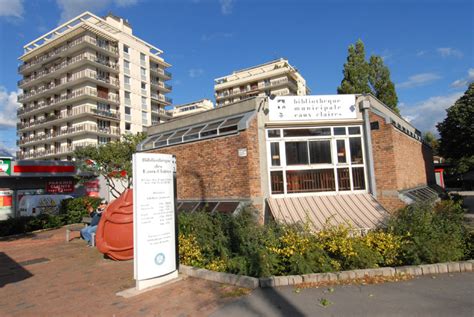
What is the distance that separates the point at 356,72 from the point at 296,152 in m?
16.9

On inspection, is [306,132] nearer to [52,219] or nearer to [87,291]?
[87,291]

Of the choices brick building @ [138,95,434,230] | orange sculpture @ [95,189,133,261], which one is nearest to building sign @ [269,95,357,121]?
brick building @ [138,95,434,230]

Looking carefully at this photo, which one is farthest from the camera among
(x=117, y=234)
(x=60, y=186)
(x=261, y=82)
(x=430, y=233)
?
(x=261, y=82)

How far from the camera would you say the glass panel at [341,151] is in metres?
10.7

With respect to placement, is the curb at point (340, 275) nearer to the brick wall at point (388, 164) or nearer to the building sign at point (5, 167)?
the brick wall at point (388, 164)

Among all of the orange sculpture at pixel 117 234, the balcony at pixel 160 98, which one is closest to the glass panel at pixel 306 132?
the orange sculpture at pixel 117 234

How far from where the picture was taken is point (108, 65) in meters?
47.9

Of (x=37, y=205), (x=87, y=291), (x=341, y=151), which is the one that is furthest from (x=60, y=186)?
(x=341, y=151)

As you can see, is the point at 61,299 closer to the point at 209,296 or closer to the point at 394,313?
the point at 209,296

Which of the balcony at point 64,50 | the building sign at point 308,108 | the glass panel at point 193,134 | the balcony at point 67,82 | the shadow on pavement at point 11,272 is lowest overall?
the shadow on pavement at point 11,272

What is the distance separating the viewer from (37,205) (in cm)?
2034

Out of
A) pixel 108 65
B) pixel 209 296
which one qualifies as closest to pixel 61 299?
pixel 209 296

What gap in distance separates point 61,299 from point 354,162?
29.2ft

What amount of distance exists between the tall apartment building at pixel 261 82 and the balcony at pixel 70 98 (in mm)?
21344
